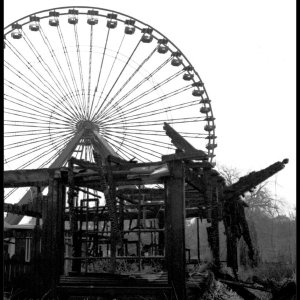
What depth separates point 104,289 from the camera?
11344 mm

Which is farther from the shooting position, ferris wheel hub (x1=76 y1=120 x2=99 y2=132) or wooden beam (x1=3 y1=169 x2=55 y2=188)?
ferris wheel hub (x1=76 y1=120 x2=99 y2=132)

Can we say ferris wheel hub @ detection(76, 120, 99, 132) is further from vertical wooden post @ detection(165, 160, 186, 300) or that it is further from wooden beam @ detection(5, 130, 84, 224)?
vertical wooden post @ detection(165, 160, 186, 300)

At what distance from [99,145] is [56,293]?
8.97 m

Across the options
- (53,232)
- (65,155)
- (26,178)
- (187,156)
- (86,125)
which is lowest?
(53,232)

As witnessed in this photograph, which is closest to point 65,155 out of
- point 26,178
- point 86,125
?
point 86,125

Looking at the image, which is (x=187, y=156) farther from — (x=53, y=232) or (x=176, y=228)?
(x=53, y=232)

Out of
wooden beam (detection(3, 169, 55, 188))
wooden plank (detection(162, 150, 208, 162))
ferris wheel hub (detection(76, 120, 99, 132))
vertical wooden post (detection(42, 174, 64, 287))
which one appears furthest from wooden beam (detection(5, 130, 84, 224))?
wooden plank (detection(162, 150, 208, 162))

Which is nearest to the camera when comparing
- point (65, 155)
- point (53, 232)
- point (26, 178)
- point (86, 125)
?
point (53, 232)

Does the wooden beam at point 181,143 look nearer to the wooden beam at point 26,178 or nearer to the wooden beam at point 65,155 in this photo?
the wooden beam at point 26,178

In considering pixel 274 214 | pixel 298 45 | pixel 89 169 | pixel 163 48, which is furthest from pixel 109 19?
pixel 274 214

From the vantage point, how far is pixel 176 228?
11836 millimetres

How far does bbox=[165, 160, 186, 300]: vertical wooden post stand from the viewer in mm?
11430

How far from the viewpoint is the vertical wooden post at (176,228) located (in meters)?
11.4

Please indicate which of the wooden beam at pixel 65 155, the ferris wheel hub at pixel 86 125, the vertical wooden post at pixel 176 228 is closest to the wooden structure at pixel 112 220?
the vertical wooden post at pixel 176 228
